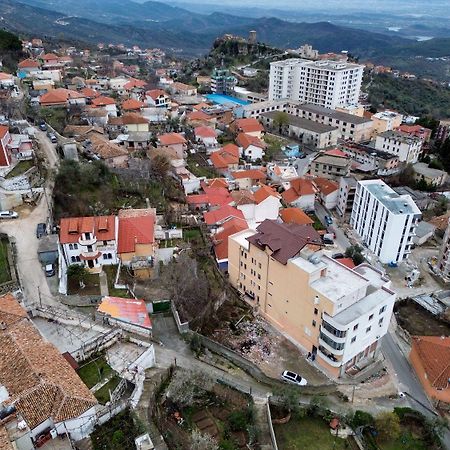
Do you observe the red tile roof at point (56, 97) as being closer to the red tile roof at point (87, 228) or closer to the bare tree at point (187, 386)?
the red tile roof at point (87, 228)

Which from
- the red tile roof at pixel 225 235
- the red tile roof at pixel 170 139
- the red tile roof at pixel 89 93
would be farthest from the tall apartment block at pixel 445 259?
the red tile roof at pixel 89 93

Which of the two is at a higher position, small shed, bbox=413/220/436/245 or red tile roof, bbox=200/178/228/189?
red tile roof, bbox=200/178/228/189

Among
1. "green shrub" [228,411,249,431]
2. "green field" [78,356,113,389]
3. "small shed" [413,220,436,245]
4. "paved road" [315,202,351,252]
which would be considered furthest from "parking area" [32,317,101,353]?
"small shed" [413,220,436,245]

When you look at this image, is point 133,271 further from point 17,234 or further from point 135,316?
point 17,234

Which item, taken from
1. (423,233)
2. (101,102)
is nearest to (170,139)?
(101,102)

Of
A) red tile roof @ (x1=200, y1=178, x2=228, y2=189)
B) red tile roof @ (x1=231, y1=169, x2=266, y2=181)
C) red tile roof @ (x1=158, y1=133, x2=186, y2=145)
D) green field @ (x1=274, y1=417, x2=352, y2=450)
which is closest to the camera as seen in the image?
green field @ (x1=274, y1=417, x2=352, y2=450)

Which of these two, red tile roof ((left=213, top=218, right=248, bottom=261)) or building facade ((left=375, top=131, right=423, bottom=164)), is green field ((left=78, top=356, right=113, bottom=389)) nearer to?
red tile roof ((left=213, top=218, right=248, bottom=261))
